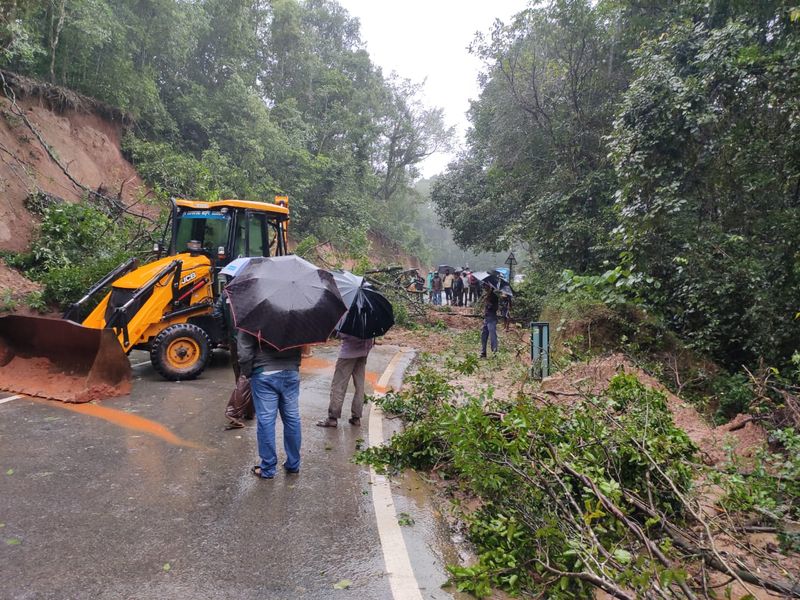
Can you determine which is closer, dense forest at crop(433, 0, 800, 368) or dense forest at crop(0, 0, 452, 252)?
dense forest at crop(433, 0, 800, 368)

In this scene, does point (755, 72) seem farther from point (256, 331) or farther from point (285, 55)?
point (285, 55)

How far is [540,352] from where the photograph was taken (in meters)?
8.81

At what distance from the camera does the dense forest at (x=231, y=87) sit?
18719mm

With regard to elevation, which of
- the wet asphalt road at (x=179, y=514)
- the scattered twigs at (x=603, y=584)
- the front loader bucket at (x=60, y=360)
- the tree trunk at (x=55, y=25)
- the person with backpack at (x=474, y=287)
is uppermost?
the tree trunk at (x=55, y=25)

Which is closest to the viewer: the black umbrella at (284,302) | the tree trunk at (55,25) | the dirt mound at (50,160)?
the black umbrella at (284,302)

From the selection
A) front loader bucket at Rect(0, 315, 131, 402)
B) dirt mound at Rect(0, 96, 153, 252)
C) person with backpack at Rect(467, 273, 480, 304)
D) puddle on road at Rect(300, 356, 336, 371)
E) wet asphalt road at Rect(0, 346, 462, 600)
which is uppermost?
dirt mound at Rect(0, 96, 153, 252)

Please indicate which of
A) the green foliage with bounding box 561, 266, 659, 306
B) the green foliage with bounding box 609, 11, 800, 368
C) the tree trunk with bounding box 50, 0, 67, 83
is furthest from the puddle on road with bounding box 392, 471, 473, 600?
the tree trunk with bounding box 50, 0, 67, 83

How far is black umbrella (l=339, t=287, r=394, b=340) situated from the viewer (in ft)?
19.4

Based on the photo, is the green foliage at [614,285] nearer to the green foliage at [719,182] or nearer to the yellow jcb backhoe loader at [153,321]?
the green foliage at [719,182]

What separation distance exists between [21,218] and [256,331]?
15.2 meters

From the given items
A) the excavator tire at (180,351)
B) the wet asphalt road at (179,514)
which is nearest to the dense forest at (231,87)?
the excavator tire at (180,351)

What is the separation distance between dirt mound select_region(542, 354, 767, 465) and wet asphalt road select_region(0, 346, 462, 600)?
113 inches

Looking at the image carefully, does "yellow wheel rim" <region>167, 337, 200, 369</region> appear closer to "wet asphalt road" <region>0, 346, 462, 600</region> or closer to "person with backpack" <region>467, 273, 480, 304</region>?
"wet asphalt road" <region>0, 346, 462, 600</region>

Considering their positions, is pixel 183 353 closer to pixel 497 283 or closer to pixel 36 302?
pixel 36 302
